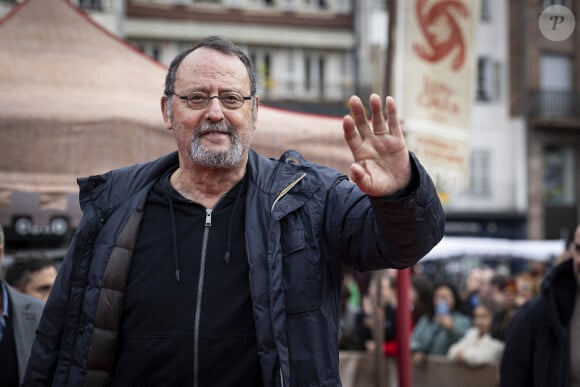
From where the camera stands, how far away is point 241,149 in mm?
→ 2820

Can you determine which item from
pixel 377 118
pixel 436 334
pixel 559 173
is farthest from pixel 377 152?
pixel 559 173

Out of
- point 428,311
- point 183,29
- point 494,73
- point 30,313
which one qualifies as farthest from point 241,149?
point 494,73

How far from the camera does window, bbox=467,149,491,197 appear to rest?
3058 centimetres

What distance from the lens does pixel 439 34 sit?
582 cm

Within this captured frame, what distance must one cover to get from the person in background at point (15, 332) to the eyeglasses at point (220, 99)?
1865mm

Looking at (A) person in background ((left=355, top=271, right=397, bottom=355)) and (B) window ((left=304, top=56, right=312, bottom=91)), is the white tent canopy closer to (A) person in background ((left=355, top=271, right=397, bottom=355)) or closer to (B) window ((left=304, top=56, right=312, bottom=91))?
(A) person in background ((left=355, top=271, right=397, bottom=355))

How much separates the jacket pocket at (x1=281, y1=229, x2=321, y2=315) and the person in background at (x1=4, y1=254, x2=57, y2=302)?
118 inches

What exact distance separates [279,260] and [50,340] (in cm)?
80

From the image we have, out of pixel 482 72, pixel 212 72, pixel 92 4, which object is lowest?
pixel 212 72

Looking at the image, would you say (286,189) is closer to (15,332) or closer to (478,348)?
(15,332)

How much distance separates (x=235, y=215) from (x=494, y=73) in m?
29.6

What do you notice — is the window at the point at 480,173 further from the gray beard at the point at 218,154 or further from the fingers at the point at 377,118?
the fingers at the point at 377,118

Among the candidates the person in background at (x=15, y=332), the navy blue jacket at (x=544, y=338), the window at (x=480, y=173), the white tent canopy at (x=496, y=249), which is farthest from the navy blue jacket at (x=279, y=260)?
the window at (x=480, y=173)

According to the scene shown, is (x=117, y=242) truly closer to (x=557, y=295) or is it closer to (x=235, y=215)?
(x=235, y=215)
